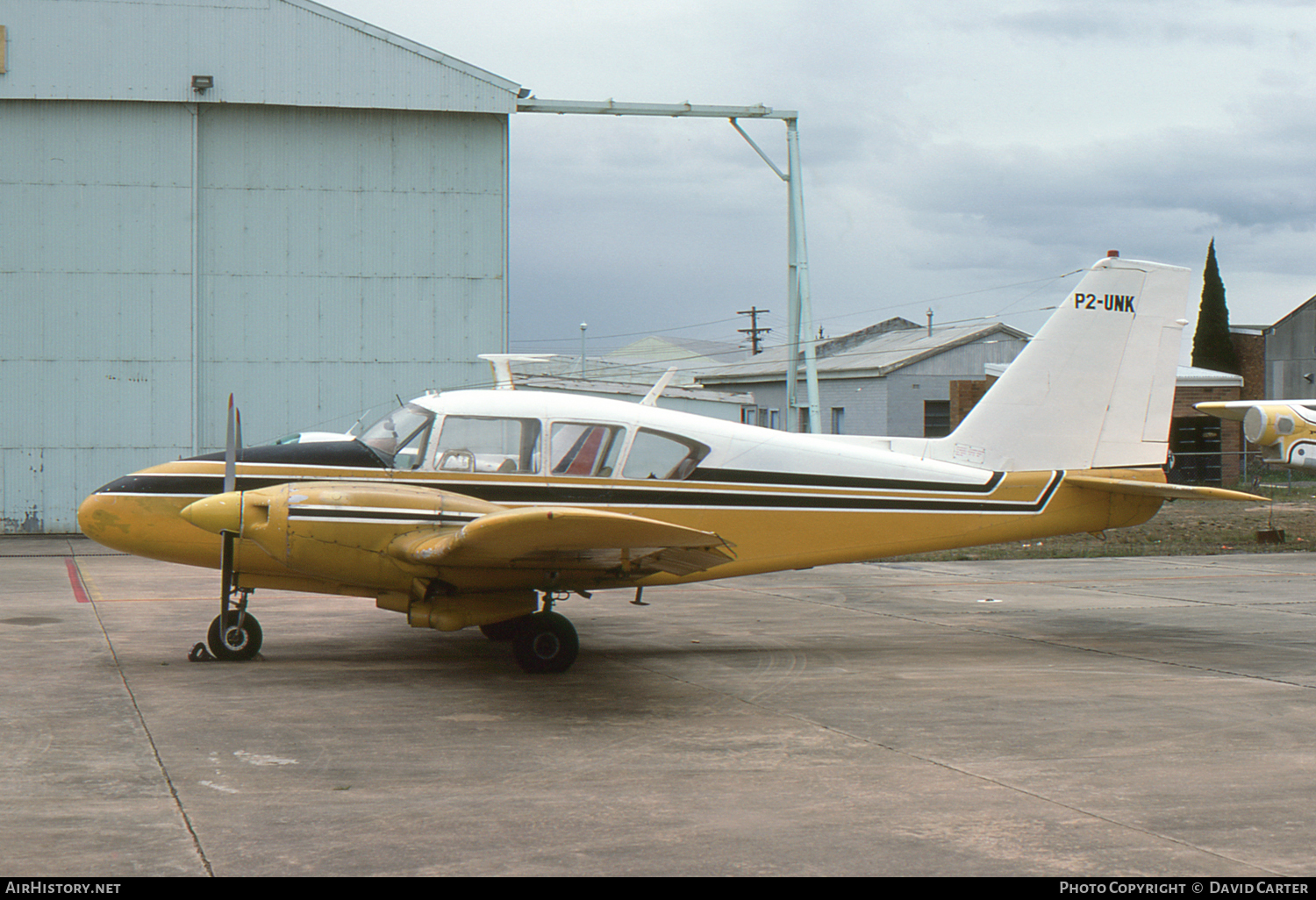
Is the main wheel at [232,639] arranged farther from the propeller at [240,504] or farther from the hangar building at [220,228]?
the hangar building at [220,228]

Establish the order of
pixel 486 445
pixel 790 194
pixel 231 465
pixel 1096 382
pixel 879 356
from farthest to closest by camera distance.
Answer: pixel 879 356 < pixel 790 194 < pixel 1096 382 < pixel 486 445 < pixel 231 465

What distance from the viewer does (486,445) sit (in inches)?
391

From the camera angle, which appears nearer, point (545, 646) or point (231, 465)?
point (545, 646)

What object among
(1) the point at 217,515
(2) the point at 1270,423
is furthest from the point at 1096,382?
(2) the point at 1270,423

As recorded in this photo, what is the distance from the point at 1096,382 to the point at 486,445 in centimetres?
592

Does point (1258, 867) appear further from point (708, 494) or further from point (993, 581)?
point (993, 581)

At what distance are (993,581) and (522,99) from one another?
1344 centimetres

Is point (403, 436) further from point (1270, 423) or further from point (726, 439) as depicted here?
point (1270, 423)

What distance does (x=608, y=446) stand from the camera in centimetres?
1009

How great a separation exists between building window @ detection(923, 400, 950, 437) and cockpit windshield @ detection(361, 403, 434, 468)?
1275 inches

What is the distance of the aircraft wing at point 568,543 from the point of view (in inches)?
313

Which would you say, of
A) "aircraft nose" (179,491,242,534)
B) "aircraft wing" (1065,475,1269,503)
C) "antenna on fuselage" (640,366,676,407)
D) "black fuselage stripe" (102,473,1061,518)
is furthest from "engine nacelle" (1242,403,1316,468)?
"aircraft nose" (179,491,242,534)

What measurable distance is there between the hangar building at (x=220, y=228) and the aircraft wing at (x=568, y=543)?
14840mm
